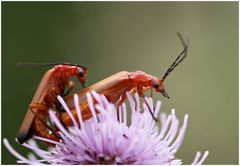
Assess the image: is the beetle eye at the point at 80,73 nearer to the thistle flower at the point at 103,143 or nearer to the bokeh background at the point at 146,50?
the thistle flower at the point at 103,143

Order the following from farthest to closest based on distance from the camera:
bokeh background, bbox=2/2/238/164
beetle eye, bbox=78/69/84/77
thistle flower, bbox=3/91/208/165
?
bokeh background, bbox=2/2/238/164, beetle eye, bbox=78/69/84/77, thistle flower, bbox=3/91/208/165

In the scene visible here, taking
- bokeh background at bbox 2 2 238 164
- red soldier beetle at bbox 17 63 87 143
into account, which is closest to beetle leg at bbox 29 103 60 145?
red soldier beetle at bbox 17 63 87 143

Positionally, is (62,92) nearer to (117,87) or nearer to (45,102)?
(45,102)

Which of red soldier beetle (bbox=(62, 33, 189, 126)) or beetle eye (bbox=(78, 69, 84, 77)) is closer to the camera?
red soldier beetle (bbox=(62, 33, 189, 126))

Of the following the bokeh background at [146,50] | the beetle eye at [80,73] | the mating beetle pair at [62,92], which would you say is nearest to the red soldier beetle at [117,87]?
the mating beetle pair at [62,92]

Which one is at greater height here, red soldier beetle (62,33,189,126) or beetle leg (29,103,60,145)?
red soldier beetle (62,33,189,126)

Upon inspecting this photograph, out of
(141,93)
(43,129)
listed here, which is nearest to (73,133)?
(43,129)

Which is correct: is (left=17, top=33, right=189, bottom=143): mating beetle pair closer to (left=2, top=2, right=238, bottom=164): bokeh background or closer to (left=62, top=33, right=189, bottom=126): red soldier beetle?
(left=62, top=33, right=189, bottom=126): red soldier beetle
